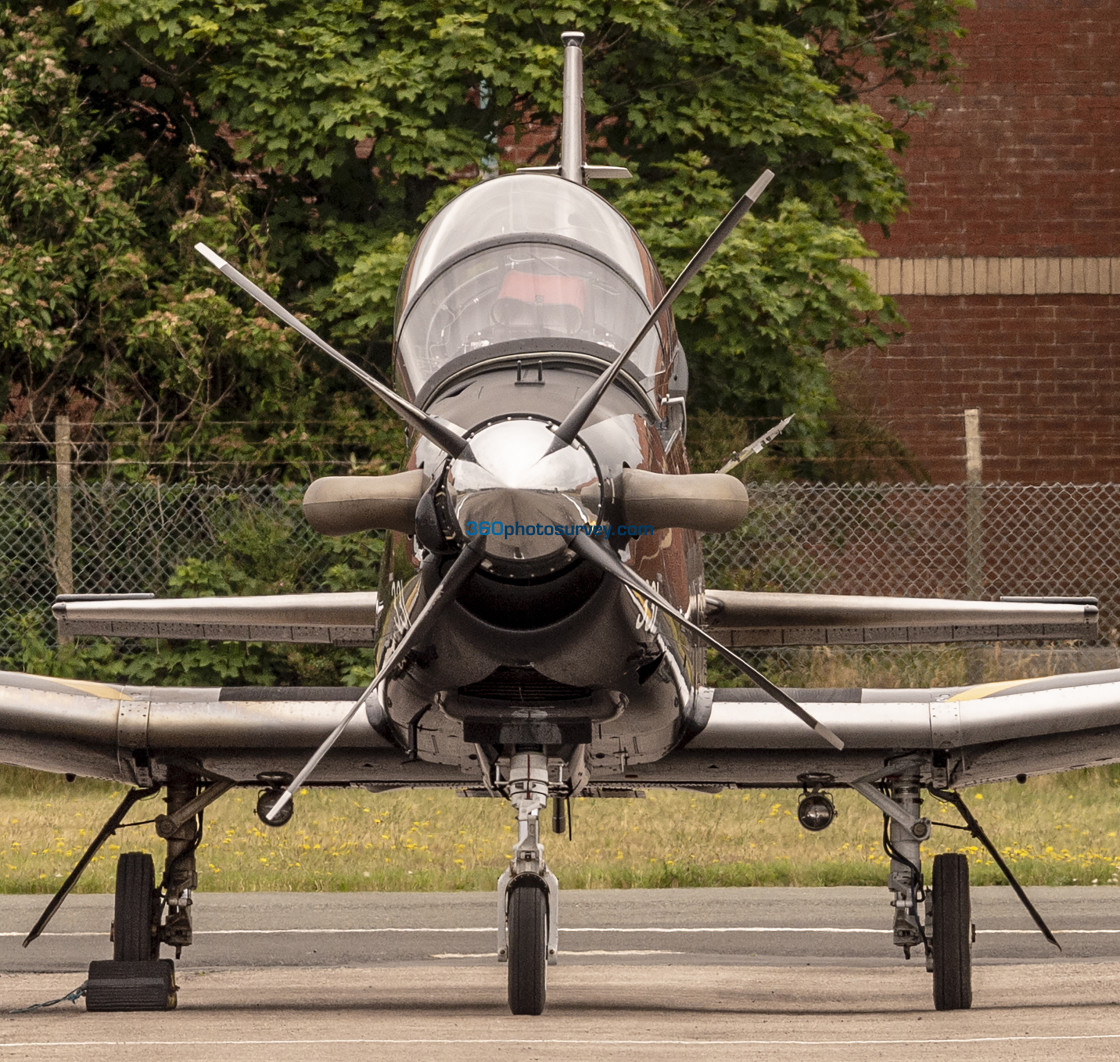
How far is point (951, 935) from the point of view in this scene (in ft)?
23.9

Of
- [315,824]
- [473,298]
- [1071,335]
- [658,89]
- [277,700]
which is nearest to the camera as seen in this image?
[473,298]

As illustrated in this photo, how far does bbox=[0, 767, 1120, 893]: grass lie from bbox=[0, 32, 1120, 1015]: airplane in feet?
10.8

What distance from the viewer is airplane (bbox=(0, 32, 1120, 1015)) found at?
5.40 meters

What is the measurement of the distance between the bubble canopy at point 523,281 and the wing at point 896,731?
1388 millimetres

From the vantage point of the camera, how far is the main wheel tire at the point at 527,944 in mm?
6141

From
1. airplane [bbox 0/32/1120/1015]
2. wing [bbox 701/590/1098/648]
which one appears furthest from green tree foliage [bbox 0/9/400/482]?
wing [bbox 701/590/1098/648]

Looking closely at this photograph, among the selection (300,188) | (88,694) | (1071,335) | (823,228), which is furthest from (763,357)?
(88,694)

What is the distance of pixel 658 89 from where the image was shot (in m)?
15.7

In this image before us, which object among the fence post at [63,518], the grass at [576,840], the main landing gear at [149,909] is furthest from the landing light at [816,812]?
the fence post at [63,518]

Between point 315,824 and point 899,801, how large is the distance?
19.5ft

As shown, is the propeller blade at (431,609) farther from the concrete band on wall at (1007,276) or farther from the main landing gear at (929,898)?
the concrete band on wall at (1007,276)

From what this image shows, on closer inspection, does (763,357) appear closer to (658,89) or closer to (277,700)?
(658,89)

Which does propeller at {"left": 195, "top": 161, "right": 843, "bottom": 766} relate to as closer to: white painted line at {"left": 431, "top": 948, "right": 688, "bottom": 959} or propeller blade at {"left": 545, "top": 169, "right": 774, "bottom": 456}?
propeller blade at {"left": 545, "top": 169, "right": 774, "bottom": 456}

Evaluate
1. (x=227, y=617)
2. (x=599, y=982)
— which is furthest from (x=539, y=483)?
(x=599, y=982)
